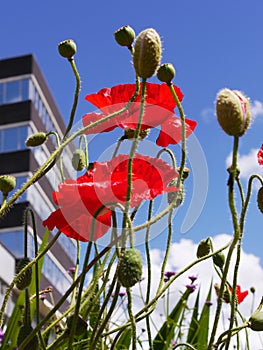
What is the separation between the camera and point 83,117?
57 cm

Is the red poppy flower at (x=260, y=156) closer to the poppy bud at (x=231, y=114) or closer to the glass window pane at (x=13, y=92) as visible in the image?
the poppy bud at (x=231, y=114)

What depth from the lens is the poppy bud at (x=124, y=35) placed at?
0.56 metres

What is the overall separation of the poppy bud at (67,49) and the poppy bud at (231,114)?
23cm

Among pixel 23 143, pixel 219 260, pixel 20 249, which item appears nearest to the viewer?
pixel 219 260

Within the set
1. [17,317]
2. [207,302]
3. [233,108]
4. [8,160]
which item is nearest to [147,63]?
[233,108]

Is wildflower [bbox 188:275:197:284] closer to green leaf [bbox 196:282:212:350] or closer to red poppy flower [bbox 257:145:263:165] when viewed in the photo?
green leaf [bbox 196:282:212:350]

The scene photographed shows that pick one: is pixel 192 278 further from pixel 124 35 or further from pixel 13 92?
pixel 13 92

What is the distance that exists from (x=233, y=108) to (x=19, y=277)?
22 centimetres

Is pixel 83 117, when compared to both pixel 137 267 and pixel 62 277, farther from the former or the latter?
pixel 62 277

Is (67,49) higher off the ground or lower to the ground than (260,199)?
higher

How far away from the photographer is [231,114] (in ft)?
1.23

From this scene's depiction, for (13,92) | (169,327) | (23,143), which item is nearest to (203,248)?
(169,327)

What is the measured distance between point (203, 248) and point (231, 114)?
0.23 meters

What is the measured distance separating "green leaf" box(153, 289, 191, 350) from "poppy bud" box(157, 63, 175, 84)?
0.67m
